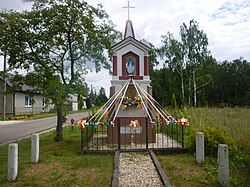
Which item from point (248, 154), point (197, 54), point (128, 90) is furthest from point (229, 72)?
point (248, 154)

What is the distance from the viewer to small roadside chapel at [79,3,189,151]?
12.5 meters

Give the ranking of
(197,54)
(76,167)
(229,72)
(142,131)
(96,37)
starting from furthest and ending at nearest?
1. (229,72)
2. (197,54)
3. (96,37)
4. (142,131)
5. (76,167)

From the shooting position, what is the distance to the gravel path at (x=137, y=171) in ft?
24.1

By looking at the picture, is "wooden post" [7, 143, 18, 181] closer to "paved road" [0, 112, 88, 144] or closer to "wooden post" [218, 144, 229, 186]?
"wooden post" [218, 144, 229, 186]

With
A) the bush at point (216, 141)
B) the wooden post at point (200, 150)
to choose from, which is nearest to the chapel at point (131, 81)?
the bush at point (216, 141)

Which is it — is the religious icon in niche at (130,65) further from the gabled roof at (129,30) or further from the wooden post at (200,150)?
the wooden post at (200,150)

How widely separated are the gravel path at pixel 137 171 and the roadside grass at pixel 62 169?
362 mm

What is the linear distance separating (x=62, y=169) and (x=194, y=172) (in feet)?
11.9

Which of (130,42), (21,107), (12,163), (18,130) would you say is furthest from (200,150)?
(21,107)

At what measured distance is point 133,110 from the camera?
1337 centimetres

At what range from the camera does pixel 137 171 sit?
827cm

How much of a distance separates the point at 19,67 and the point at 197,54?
27532 mm

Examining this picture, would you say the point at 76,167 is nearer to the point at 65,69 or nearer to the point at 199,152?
the point at 199,152

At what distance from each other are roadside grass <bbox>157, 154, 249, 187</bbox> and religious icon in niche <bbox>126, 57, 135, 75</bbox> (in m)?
5.19
